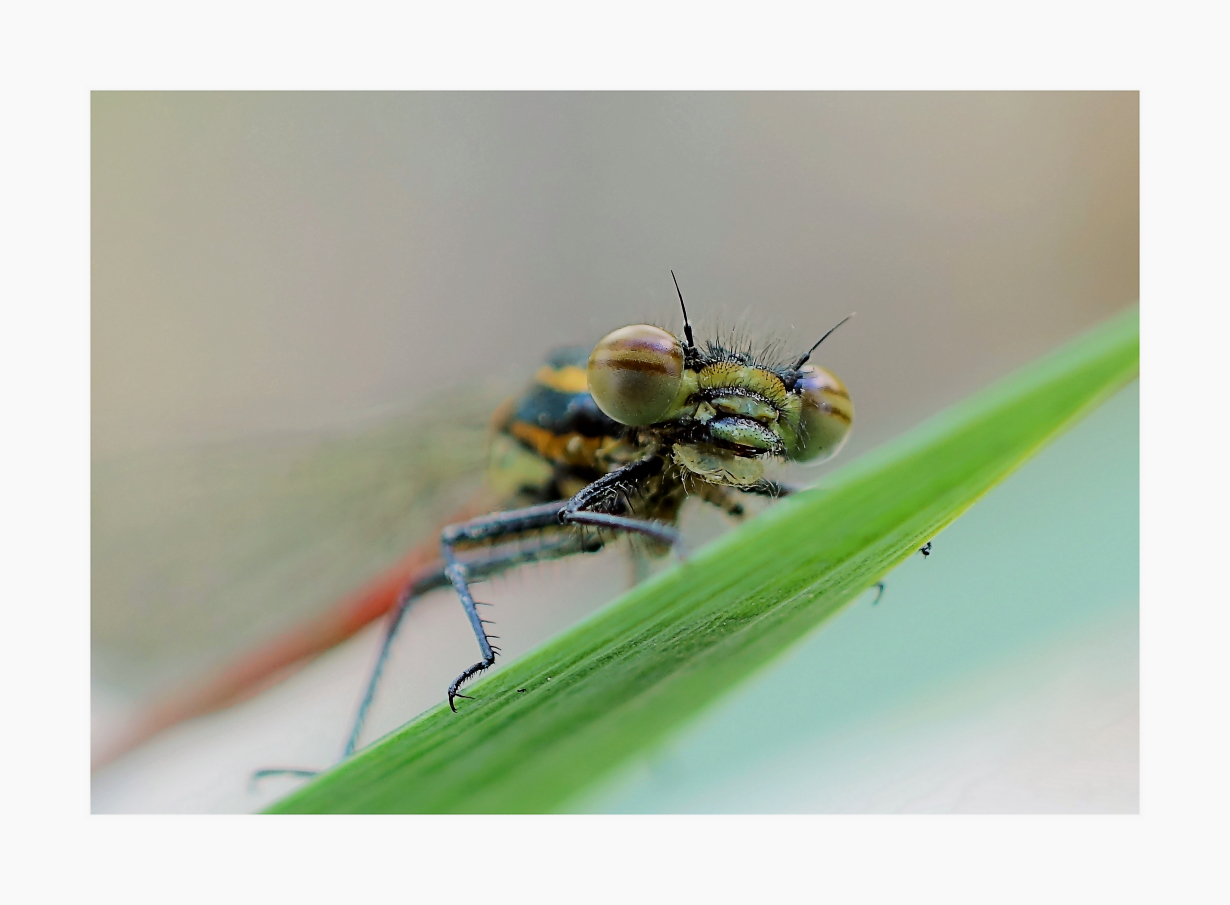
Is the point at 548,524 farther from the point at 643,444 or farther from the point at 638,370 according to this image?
the point at 638,370

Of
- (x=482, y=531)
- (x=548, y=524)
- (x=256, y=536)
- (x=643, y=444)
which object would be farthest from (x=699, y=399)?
(x=256, y=536)

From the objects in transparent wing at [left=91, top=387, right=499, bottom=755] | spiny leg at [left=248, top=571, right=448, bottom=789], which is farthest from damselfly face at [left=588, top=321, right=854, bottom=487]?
transparent wing at [left=91, top=387, right=499, bottom=755]

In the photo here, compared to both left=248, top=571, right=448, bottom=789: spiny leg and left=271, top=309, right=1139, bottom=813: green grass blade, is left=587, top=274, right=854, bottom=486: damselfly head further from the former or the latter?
left=248, top=571, right=448, bottom=789: spiny leg

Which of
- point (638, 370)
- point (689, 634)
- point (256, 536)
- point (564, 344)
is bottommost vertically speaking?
point (689, 634)

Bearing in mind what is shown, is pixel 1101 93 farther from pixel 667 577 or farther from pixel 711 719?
pixel 711 719

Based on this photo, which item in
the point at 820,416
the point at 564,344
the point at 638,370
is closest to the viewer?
the point at 638,370
